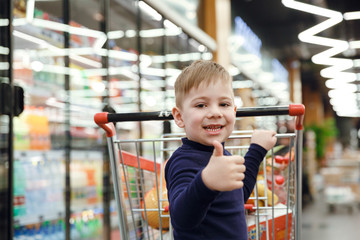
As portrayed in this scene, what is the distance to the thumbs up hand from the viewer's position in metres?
1.10

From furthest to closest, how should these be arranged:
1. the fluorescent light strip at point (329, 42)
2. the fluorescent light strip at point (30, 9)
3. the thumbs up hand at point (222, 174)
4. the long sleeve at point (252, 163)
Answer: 1. the fluorescent light strip at point (329, 42)
2. the fluorescent light strip at point (30, 9)
3. the long sleeve at point (252, 163)
4. the thumbs up hand at point (222, 174)

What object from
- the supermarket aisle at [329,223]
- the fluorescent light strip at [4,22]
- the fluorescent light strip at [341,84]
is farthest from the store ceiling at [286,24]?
the fluorescent light strip at [4,22]

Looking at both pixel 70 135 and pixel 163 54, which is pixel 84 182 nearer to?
pixel 70 135

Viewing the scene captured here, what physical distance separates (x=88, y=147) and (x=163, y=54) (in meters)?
1.95

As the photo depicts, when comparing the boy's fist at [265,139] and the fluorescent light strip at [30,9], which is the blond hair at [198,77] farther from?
the fluorescent light strip at [30,9]

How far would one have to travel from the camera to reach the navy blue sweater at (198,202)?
1.16m

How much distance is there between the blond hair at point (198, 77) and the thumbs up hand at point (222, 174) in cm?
29

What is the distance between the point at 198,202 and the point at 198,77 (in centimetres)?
38

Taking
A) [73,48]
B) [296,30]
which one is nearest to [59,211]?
[73,48]

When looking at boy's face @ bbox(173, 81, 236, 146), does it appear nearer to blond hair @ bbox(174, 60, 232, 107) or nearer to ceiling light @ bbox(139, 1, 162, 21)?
blond hair @ bbox(174, 60, 232, 107)

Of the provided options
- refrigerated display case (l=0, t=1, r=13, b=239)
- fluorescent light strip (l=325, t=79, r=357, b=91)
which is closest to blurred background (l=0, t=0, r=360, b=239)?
refrigerated display case (l=0, t=1, r=13, b=239)

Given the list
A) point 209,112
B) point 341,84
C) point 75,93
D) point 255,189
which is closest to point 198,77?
Answer: point 209,112

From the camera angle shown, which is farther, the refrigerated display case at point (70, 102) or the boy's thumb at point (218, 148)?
the refrigerated display case at point (70, 102)

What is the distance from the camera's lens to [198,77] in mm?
1343
